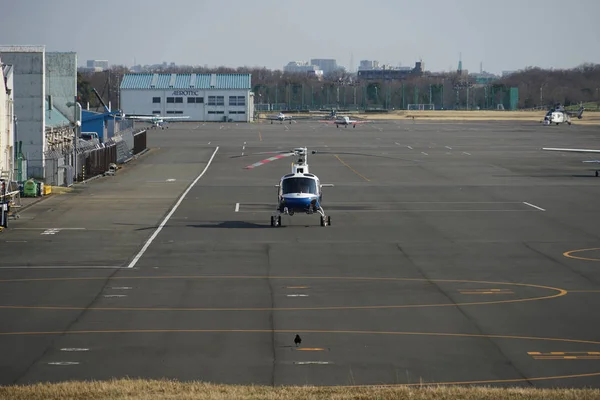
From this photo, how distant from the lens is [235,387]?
1916 centimetres

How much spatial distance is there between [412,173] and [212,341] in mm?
55580

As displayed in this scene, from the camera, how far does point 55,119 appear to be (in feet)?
300

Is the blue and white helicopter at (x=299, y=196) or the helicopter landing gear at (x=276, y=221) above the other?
the blue and white helicopter at (x=299, y=196)

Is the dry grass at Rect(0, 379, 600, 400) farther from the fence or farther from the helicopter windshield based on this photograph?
the fence

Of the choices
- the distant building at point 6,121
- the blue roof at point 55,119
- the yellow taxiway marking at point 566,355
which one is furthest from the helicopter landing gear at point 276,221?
the blue roof at point 55,119

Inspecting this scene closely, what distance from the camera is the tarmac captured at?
71.5ft

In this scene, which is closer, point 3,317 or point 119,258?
point 3,317

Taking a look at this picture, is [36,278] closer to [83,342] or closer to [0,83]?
[83,342]

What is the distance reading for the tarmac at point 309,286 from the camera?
21781mm

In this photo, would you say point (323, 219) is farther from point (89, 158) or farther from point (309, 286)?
point (89, 158)

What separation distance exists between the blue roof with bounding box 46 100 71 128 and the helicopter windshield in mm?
44438

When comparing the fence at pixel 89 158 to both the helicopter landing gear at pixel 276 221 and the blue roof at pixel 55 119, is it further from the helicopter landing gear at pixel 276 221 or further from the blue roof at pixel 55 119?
the helicopter landing gear at pixel 276 221

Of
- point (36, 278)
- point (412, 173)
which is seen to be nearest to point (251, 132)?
point (412, 173)

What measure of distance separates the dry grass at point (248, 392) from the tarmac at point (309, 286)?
122 centimetres
